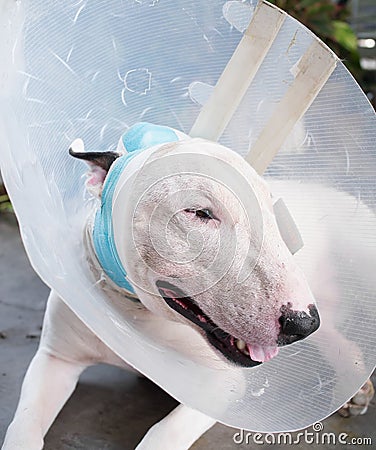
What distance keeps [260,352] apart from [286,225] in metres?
0.19

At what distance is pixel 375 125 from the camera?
101cm

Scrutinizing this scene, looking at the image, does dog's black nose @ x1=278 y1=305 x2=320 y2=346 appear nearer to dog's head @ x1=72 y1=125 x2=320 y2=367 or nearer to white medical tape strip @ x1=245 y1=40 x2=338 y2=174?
dog's head @ x1=72 y1=125 x2=320 y2=367

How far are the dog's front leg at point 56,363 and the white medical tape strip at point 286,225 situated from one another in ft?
1.28

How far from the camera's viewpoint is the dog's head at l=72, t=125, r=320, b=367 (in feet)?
2.95

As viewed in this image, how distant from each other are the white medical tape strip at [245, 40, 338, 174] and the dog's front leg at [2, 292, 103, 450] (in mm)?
408

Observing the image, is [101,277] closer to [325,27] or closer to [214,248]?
[214,248]

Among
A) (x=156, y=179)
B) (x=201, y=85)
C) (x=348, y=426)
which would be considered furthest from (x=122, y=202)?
(x=348, y=426)

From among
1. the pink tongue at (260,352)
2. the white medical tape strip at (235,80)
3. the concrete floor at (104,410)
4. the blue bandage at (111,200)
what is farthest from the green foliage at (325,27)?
the pink tongue at (260,352)

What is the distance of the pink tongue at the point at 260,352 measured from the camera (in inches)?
37.9

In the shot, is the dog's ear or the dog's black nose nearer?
the dog's black nose

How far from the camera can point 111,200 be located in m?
1.00

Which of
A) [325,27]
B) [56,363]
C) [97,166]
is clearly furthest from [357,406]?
[325,27]

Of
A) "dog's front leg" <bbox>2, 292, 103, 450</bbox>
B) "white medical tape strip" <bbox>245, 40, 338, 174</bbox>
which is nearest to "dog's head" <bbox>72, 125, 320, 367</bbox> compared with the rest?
"white medical tape strip" <bbox>245, 40, 338, 174</bbox>

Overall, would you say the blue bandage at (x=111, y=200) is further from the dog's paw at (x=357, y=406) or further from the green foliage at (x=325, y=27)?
the green foliage at (x=325, y=27)
